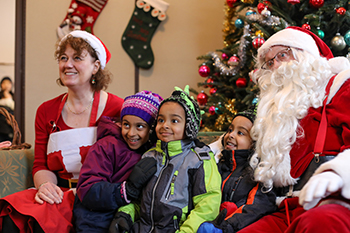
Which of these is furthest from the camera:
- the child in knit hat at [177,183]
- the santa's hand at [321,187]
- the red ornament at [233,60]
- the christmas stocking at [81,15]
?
the christmas stocking at [81,15]

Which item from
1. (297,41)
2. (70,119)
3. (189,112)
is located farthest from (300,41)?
(70,119)

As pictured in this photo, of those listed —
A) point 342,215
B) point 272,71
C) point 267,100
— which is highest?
point 272,71

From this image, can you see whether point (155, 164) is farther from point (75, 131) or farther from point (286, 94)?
point (286, 94)

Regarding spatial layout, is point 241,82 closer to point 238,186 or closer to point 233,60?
point 233,60

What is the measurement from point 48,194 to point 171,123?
80 centimetres

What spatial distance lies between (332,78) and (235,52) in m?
1.64

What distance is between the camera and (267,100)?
6.27 ft

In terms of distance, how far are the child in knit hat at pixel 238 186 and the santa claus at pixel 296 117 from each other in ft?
0.18

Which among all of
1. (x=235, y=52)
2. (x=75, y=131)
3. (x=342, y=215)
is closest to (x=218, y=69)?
(x=235, y=52)

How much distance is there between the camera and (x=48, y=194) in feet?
6.21

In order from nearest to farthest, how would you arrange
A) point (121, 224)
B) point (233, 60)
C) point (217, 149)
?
point (121, 224), point (217, 149), point (233, 60)

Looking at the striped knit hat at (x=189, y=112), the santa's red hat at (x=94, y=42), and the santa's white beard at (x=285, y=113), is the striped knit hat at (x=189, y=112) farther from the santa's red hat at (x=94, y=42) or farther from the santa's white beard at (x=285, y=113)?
the santa's red hat at (x=94, y=42)

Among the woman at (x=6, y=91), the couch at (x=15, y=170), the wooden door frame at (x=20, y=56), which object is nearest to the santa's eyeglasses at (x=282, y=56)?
the couch at (x=15, y=170)

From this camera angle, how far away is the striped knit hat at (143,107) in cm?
199
